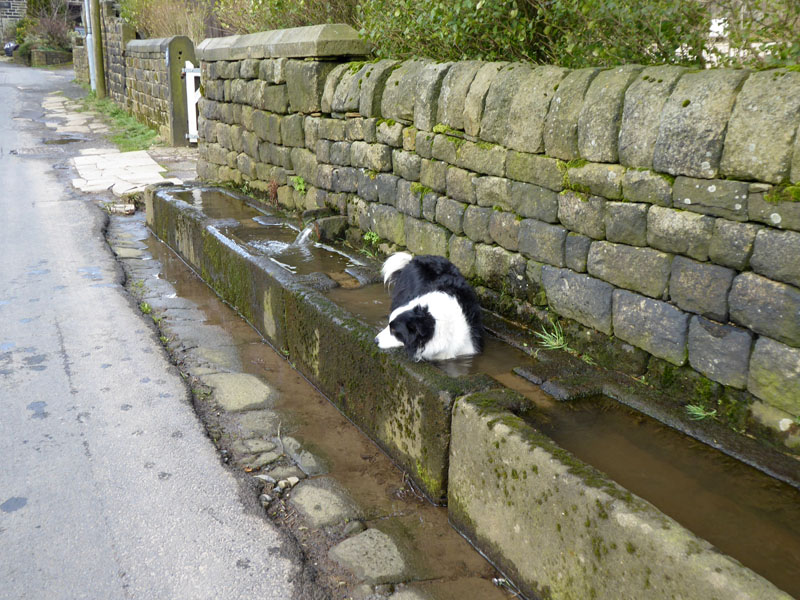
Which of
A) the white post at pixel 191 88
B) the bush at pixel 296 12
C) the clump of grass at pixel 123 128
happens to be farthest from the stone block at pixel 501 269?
the clump of grass at pixel 123 128

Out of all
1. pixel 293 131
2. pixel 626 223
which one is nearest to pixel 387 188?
pixel 293 131

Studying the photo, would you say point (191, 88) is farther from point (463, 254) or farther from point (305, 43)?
point (463, 254)

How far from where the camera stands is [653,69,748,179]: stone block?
2811mm

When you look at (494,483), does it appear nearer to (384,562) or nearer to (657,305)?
(384,562)

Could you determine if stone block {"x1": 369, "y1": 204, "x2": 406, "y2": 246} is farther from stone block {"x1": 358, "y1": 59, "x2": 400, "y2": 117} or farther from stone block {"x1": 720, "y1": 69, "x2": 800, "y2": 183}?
stone block {"x1": 720, "y1": 69, "x2": 800, "y2": 183}

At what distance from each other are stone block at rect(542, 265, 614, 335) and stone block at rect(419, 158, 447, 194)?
1130 millimetres

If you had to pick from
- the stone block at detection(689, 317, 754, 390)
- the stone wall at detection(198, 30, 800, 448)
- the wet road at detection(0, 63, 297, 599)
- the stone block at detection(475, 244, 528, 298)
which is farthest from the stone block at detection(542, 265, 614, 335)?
the wet road at detection(0, 63, 297, 599)

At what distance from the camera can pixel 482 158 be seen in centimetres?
422

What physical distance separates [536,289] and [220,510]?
2107mm

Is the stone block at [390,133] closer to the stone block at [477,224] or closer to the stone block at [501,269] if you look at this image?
the stone block at [477,224]

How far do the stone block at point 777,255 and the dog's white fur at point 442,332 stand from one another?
1501 millimetres

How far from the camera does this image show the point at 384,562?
9.68 ft

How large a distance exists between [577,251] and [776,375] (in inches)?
48.0

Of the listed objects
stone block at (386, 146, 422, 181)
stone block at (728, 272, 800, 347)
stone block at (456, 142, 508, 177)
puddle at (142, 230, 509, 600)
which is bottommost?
puddle at (142, 230, 509, 600)
